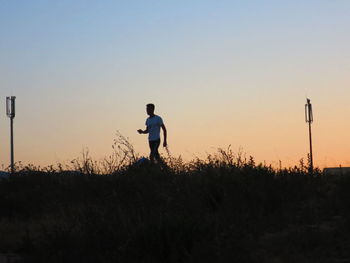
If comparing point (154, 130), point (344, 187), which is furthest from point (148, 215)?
point (154, 130)

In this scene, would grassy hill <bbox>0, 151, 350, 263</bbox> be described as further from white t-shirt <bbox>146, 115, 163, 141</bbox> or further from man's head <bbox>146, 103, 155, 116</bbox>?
man's head <bbox>146, 103, 155, 116</bbox>

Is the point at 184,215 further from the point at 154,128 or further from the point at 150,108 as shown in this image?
the point at 150,108

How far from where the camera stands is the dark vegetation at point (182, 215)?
696 cm

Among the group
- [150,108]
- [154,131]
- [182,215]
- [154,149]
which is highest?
[150,108]

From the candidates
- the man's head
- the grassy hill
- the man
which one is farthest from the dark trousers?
the grassy hill

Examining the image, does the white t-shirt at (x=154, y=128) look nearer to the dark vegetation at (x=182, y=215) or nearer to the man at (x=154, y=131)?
the man at (x=154, y=131)

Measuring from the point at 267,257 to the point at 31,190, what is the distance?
7.08 metres

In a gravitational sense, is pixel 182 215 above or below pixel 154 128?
below

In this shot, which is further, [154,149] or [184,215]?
[154,149]

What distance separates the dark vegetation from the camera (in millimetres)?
6965

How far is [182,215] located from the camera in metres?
7.68

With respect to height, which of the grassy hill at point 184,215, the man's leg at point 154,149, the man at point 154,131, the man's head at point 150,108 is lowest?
the grassy hill at point 184,215

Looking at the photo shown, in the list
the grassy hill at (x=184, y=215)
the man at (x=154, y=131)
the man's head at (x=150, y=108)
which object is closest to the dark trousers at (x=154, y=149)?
the man at (x=154, y=131)

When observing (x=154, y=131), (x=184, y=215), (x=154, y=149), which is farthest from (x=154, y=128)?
(x=184, y=215)
